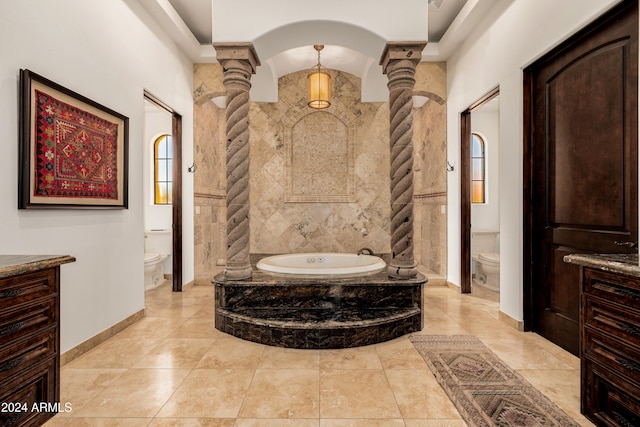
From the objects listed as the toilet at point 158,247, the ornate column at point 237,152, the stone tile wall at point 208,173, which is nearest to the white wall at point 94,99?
the stone tile wall at point 208,173

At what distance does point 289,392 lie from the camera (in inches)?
71.9

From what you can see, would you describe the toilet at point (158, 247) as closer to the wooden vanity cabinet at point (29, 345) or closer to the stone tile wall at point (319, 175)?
the stone tile wall at point (319, 175)

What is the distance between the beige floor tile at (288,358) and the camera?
6.97 feet

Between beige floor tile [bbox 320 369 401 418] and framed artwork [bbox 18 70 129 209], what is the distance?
6.55 feet

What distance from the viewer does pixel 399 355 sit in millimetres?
2279

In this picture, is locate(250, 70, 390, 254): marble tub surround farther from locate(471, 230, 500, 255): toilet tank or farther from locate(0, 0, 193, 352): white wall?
locate(0, 0, 193, 352): white wall

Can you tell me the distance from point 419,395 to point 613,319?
98cm

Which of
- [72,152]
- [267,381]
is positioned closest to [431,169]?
[267,381]

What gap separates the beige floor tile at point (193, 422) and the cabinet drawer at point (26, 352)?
1.93 ft

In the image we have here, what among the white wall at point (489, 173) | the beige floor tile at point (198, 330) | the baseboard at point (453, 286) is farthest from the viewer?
the white wall at point (489, 173)

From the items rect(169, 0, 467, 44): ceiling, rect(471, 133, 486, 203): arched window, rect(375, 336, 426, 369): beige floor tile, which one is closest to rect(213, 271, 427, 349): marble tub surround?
rect(375, 336, 426, 369): beige floor tile

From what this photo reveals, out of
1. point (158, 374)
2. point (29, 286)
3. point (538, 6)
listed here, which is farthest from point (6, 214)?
point (538, 6)

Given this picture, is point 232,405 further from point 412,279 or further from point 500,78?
point 500,78

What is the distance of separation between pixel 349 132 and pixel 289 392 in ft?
12.3
